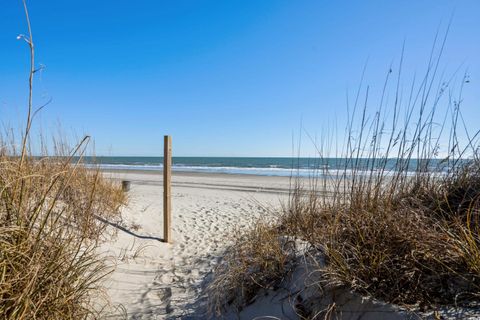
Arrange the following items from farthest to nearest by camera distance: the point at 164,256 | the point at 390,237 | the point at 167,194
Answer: the point at 167,194
the point at 164,256
the point at 390,237

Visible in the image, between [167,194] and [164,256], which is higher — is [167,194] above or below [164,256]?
above

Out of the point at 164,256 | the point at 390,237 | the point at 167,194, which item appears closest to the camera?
the point at 390,237

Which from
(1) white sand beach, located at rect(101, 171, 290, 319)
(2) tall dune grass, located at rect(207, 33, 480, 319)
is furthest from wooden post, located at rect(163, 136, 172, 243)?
(2) tall dune grass, located at rect(207, 33, 480, 319)

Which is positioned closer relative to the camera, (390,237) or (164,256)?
(390,237)

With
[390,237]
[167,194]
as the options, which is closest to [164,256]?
[167,194]

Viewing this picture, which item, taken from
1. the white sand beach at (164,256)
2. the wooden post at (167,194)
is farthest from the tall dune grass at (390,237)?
the wooden post at (167,194)

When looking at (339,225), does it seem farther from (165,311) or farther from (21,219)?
(21,219)

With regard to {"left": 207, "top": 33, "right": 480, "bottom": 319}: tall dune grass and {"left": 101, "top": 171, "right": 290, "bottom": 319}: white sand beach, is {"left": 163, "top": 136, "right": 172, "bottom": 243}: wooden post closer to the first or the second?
{"left": 101, "top": 171, "right": 290, "bottom": 319}: white sand beach

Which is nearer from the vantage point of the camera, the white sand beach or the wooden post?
the white sand beach

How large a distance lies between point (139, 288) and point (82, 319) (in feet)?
4.13

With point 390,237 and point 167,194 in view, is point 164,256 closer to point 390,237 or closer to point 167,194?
point 167,194

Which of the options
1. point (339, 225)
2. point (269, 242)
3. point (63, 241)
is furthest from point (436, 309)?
point (63, 241)

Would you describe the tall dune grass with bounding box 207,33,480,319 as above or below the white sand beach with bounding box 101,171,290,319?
above

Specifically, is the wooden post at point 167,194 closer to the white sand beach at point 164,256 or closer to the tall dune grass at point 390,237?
the white sand beach at point 164,256
